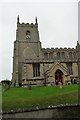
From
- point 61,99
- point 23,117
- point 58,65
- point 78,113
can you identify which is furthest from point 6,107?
point 58,65

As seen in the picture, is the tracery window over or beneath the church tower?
beneath

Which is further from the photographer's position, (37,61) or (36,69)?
(36,69)

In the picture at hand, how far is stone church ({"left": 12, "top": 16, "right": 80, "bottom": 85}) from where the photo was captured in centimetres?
5572

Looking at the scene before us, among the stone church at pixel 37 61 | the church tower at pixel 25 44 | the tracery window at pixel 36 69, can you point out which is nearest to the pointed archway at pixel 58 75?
the stone church at pixel 37 61

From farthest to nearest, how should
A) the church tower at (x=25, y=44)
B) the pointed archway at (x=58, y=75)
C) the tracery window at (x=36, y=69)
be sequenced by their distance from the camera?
the church tower at (x=25, y=44) < the tracery window at (x=36, y=69) < the pointed archway at (x=58, y=75)

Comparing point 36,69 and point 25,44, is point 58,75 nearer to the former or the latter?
point 36,69

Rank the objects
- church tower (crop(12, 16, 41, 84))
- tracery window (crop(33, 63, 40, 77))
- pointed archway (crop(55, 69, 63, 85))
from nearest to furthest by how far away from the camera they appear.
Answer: pointed archway (crop(55, 69, 63, 85)) → tracery window (crop(33, 63, 40, 77)) → church tower (crop(12, 16, 41, 84))

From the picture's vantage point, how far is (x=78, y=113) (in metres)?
23.0

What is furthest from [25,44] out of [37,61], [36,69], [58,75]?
[58,75]

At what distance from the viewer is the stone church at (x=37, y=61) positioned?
55719 mm

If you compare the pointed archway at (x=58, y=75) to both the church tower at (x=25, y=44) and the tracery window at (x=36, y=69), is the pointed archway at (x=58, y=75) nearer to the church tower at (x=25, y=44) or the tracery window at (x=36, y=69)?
the tracery window at (x=36, y=69)

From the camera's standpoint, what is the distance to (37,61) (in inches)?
2272

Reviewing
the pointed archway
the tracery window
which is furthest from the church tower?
the pointed archway

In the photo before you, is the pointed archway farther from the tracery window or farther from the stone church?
the tracery window
